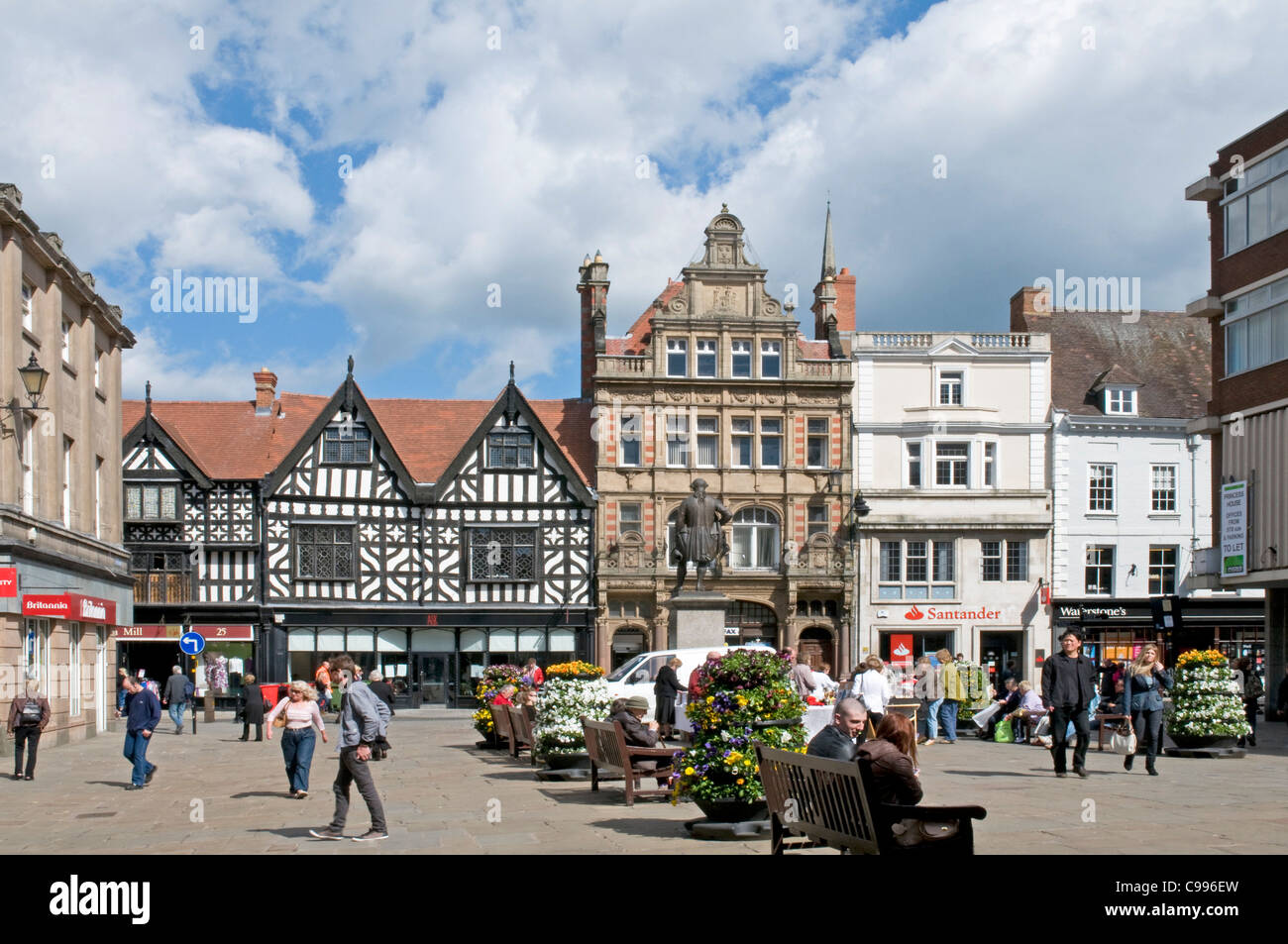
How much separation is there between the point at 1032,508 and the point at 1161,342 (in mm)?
8066

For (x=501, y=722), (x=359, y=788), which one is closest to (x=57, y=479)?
(x=501, y=722)

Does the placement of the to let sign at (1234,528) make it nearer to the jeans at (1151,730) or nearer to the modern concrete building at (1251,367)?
the modern concrete building at (1251,367)

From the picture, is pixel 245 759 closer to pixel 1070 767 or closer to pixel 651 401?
pixel 1070 767

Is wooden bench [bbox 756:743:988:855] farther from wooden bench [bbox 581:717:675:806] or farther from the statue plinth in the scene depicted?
the statue plinth

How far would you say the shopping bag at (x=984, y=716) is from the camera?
2611 cm

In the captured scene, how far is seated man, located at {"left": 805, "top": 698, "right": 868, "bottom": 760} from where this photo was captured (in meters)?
10.4

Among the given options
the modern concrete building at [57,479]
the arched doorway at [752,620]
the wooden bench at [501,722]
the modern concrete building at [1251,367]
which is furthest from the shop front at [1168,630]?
the modern concrete building at [57,479]

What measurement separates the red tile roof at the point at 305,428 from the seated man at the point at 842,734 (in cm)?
3523

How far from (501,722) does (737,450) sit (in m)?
24.9

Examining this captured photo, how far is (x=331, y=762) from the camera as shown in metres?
22.3

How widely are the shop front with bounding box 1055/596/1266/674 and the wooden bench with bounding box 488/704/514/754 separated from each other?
26.2 metres

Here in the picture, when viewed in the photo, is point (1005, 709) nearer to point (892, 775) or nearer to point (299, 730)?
point (299, 730)
